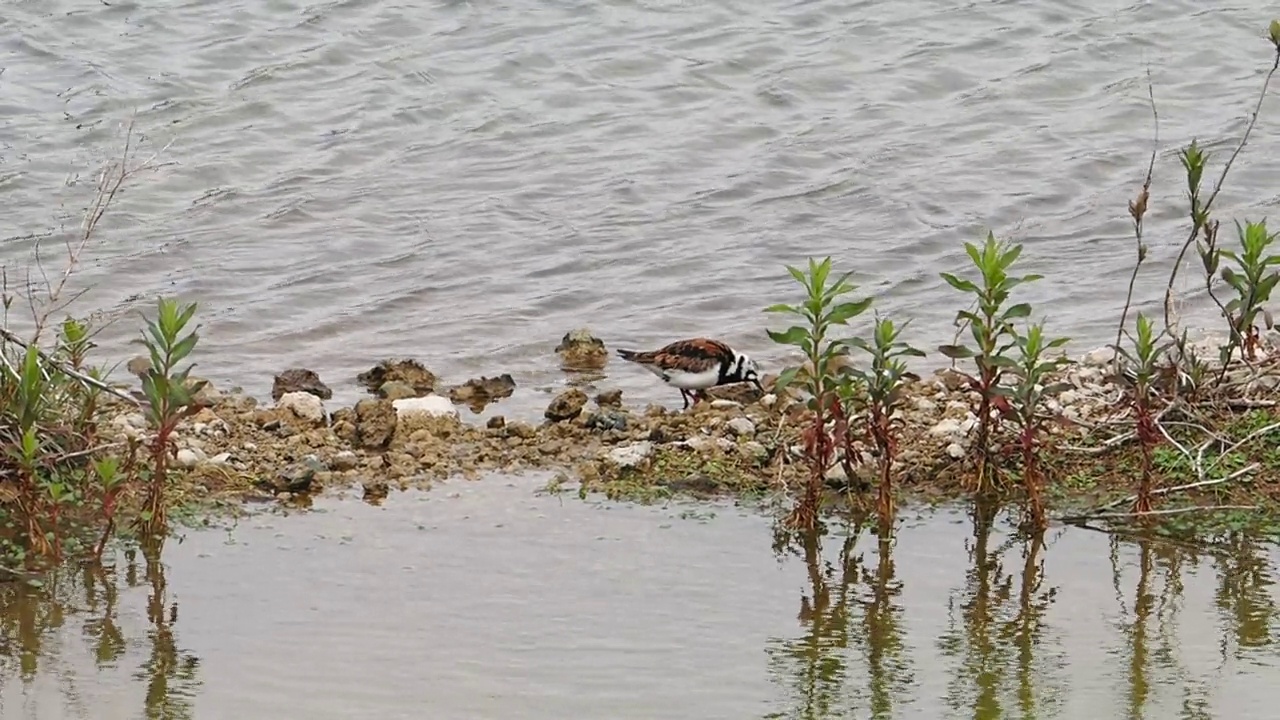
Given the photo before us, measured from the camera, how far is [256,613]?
593cm

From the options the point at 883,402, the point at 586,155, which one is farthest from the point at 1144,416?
the point at 586,155

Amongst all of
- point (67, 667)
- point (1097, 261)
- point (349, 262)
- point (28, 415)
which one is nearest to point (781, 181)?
point (1097, 261)

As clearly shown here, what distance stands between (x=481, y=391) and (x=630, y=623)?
11.6 ft

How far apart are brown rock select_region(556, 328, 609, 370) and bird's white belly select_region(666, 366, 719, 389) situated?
3.22 feet

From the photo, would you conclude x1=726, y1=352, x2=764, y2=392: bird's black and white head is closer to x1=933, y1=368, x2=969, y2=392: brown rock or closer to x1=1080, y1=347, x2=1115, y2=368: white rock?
x1=933, y1=368, x2=969, y2=392: brown rock

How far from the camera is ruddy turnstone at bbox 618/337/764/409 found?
9.02 m

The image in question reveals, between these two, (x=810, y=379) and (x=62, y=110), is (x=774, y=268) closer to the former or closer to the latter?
(x=810, y=379)

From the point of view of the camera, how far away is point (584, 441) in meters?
8.07

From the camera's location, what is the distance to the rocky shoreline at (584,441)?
731cm

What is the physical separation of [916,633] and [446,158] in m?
8.50

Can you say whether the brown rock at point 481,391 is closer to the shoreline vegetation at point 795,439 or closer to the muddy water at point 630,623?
the shoreline vegetation at point 795,439

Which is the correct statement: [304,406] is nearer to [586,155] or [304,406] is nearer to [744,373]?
[744,373]

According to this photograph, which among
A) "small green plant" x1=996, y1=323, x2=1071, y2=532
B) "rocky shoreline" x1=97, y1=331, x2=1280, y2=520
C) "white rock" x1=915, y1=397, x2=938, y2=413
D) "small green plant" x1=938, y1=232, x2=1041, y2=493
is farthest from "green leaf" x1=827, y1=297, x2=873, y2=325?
"white rock" x1=915, y1=397, x2=938, y2=413

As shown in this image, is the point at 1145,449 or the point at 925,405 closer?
the point at 1145,449
